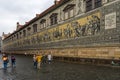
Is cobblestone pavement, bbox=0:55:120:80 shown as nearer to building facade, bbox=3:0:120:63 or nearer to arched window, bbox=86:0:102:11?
building facade, bbox=3:0:120:63

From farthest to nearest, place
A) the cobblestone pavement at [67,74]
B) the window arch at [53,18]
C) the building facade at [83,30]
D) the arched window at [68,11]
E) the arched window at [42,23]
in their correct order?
the arched window at [42,23], the window arch at [53,18], the arched window at [68,11], the building facade at [83,30], the cobblestone pavement at [67,74]

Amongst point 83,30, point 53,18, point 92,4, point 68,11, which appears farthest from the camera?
point 53,18

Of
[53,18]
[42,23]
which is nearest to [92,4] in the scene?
[53,18]

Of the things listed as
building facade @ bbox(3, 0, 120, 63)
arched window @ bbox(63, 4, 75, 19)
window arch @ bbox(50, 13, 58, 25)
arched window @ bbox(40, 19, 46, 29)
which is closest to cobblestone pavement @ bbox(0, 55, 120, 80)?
building facade @ bbox(3, 0, 120, 63)

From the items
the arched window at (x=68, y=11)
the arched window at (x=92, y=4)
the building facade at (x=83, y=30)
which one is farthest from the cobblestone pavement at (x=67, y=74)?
the arched window at (x=68, y=11)

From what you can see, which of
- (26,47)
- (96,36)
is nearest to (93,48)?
(96,36)

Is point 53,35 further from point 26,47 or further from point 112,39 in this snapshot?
point 26,47

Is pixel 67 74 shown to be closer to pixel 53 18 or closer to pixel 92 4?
pixel 92 4

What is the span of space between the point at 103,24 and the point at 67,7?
8761mm

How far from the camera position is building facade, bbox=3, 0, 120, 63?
17469 mm

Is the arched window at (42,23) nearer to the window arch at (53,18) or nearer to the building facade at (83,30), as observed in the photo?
the building facade at (83,30)

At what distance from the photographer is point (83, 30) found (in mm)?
22109

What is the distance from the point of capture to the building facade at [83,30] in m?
17.5

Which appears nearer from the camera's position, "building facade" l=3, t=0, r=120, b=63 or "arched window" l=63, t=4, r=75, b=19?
"building facade" l=3, t=0, r=120, b=63
